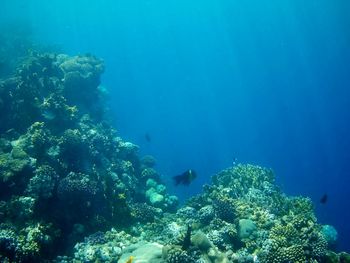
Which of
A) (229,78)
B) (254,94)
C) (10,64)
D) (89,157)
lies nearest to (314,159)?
(254,94)

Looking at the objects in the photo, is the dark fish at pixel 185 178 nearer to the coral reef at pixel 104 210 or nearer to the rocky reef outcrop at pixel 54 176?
the coral reef at pixel 104 210

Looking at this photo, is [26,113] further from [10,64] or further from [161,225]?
[10,64]

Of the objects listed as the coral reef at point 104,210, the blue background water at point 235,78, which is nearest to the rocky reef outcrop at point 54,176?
the coral reef at point 104,210

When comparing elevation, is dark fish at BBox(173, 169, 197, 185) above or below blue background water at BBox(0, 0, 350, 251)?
below

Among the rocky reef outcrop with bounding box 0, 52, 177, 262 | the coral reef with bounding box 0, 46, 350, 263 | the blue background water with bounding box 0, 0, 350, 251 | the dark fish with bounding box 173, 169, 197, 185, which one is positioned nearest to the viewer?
the coral reef with bounding box 0, 46, 350, 263

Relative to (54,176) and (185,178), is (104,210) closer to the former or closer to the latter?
(54,176)

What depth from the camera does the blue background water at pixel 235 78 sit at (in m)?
94.5

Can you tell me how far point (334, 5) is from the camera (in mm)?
97562

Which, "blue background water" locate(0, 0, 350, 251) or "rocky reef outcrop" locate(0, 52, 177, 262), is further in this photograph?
"blue background water" locate(0, 0, 350, 251)

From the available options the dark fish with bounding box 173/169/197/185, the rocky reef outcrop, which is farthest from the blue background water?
the dark fish with bounding box 173/169/197/185

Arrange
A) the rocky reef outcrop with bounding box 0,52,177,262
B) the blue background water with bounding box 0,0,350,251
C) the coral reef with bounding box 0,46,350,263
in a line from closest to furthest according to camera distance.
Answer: the coral reef with bounding box 0,46,350,263 → the rocky reef outcrop with bounding box 0,52,177,262 → the blue background water with bounding box 0,0,350,251

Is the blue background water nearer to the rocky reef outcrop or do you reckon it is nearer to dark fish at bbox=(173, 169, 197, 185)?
the rocky reef outcrop

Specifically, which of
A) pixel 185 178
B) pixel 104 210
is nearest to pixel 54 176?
pixel 104 210

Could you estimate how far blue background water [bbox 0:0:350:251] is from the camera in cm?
9450
